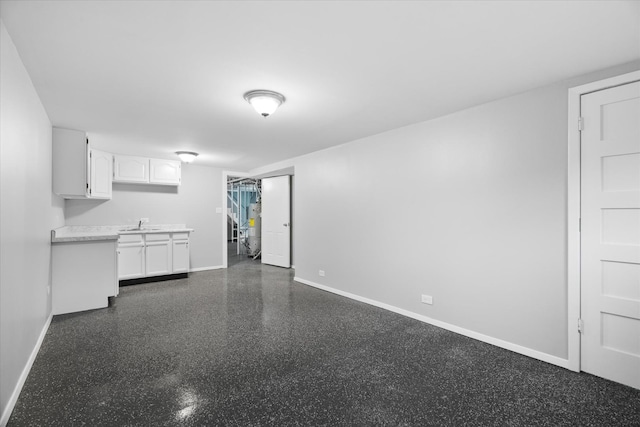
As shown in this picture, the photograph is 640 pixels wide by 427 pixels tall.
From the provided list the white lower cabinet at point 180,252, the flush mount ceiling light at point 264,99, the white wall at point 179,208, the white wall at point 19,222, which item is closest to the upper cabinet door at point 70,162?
the white wall at point 19,222

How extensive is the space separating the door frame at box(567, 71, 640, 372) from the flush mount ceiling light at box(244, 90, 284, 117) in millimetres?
2424

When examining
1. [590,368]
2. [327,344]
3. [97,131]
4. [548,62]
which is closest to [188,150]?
[97,131]

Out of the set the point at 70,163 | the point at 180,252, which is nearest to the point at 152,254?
the point at 180,252

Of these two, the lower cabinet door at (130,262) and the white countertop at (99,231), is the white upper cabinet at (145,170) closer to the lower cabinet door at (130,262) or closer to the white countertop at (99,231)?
the white countertop at (99,231)

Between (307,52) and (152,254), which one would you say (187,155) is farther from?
(307,52)

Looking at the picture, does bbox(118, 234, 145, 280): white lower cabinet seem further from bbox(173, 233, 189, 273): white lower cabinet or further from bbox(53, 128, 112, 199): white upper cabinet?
bbox(53, 128, 112, 199): white upper cabinet

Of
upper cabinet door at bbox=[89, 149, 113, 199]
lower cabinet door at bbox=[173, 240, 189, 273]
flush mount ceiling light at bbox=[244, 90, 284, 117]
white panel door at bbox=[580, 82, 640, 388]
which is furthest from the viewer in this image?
lower cabinet door at bbox=[173, 240, 189, 273]

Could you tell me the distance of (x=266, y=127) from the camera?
3736 millimetres

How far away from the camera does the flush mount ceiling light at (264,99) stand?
2655 millimetres

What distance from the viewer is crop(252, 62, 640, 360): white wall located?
250cm

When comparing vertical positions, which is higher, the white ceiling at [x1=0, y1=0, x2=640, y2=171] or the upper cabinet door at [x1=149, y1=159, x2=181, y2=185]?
the white ceiling at [x1=0, y1=0, x2=640, y2=171]

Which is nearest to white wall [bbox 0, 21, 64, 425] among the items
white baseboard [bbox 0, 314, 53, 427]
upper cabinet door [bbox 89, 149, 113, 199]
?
white baseboard [bbox 0, 314, 53, 427]

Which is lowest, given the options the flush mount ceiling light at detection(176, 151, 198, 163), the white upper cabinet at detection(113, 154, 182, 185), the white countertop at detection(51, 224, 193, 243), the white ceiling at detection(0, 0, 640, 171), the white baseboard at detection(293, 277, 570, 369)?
the white baseboard at detection(293, 277, 570, 369)

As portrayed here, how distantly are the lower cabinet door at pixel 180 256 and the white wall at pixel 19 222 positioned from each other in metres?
2.48
